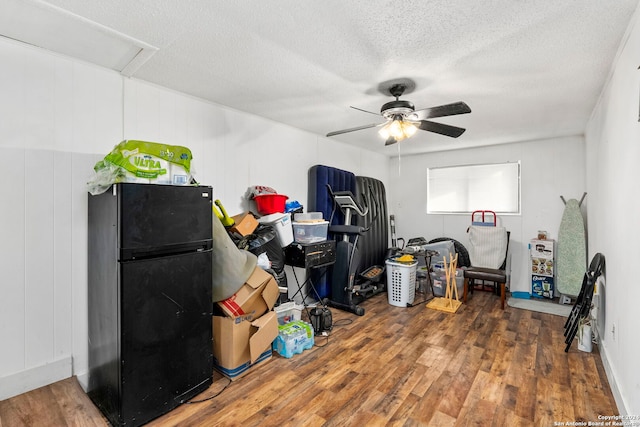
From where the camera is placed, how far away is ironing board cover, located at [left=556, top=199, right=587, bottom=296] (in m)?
3.93

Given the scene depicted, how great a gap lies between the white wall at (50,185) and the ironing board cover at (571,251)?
504 centimetres

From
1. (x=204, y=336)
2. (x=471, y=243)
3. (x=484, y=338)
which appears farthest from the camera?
(x=471, y=243)

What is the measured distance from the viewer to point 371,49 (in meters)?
1.98

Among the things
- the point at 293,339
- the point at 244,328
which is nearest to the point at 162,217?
the point at 244,328

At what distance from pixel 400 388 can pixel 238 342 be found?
124cm

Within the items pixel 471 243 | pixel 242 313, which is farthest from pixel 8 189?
pixel 471 243

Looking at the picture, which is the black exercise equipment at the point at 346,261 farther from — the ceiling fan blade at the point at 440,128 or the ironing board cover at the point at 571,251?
the ironing board cover at the point at 571,251

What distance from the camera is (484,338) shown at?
302cm

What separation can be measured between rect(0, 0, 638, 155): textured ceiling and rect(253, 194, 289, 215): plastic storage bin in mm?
929

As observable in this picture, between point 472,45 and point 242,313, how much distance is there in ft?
8.12

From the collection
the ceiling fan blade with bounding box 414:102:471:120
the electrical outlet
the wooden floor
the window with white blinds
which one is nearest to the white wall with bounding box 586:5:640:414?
the electrical outlet

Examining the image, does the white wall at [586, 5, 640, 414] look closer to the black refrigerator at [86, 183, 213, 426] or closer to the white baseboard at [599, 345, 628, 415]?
the white baseboard at [599, 345, 628, 415]

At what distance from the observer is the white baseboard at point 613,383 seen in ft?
6.07

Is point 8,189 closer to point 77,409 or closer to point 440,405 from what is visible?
point 77,409
